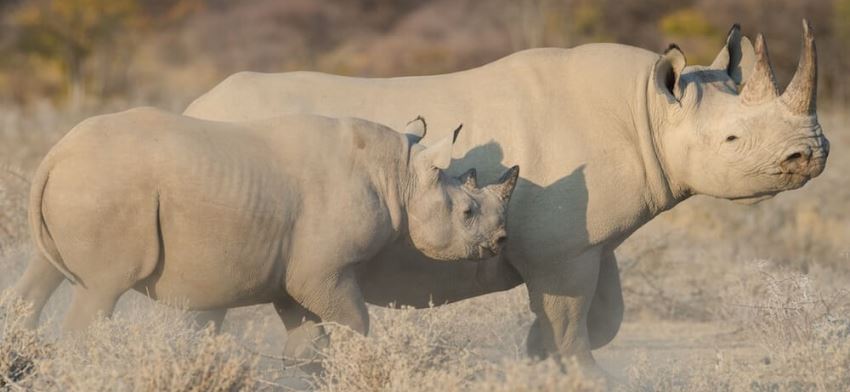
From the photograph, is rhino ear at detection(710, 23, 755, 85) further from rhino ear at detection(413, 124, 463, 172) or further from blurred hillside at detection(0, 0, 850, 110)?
blurred hillside at detection(0, 0, 850, 110)

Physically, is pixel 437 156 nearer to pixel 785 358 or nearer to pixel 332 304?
pixel 332 304

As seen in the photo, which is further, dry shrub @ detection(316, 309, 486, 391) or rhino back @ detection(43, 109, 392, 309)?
rhino back @ detection(43, 109, 392, 309)

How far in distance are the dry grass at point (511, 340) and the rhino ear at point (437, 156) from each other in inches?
28.0

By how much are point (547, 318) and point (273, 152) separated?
1.86 m

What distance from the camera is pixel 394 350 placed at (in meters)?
7.18

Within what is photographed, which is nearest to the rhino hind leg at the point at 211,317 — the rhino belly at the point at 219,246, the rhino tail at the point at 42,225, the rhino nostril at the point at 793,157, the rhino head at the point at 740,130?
the rhino belly at the point at 219,246

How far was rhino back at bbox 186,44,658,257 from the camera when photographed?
27.5ft

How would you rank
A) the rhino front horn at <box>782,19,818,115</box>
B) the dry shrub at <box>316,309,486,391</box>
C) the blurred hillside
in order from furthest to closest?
the blurred hillside → the rhino front horn at <box>782,19,818,115</box> → the dry shrub at <box>316,309,486,391</box>

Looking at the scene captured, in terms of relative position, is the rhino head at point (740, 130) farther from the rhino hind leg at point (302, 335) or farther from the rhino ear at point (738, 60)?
the rhino hind leg at point (302, 335)

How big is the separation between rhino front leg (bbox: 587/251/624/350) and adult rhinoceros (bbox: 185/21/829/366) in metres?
0.48

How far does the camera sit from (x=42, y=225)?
7379mm

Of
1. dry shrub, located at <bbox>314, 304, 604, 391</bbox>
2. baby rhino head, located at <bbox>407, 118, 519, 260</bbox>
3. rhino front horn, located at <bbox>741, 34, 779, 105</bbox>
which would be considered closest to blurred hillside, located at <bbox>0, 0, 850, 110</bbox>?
baby rhino head, located at <bbox>407, 118, 519, 260</bbox>

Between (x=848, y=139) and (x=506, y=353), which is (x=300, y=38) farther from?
(x=506, y=353)

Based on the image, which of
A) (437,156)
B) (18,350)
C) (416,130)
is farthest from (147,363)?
(416,130)
